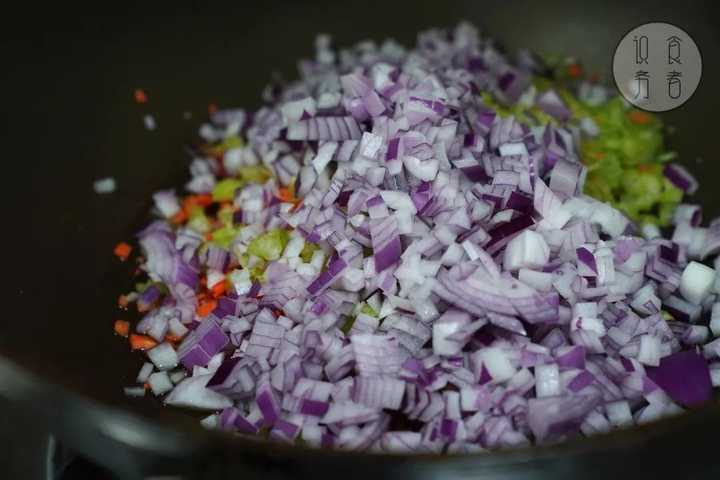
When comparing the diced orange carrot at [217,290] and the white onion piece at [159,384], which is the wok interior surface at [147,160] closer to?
the white onion piece at [159,384]

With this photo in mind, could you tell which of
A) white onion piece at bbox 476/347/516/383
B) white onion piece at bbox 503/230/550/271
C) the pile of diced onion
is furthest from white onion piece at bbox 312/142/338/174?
white onion piece at bbox 476/347/516/383

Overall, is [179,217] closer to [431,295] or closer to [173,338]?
[173,338]

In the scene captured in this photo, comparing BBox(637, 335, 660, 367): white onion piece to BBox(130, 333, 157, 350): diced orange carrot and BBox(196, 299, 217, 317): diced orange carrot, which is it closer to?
BBox(196, 299, 217, 317): diced orange carrot

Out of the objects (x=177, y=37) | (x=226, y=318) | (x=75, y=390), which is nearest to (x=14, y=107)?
(x=177, y=37)

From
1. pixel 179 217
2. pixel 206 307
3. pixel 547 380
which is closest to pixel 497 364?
pixel 547 380

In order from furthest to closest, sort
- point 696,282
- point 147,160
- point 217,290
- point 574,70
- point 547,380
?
point 574,70
point 147,160
point 217,290
point 696,282
point 547,380

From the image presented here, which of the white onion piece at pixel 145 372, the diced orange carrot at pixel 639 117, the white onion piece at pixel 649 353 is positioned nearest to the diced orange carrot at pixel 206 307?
the white onion piece at pixel 145 372
